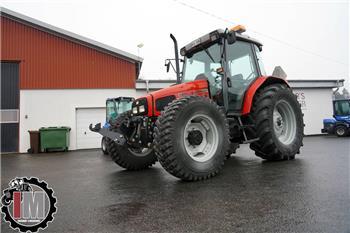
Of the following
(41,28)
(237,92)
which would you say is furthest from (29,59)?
(237,92)

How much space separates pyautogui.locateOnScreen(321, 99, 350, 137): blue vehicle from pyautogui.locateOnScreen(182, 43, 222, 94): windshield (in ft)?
49.7

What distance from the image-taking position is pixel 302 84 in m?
19.4

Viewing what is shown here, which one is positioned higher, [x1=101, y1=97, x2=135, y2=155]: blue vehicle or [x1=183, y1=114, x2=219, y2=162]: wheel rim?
[x1=101, y1=97, x2=135, y2=155]: blue vehicle

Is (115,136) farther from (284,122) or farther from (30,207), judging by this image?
(284,122)

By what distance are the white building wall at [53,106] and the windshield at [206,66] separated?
11.1 metres

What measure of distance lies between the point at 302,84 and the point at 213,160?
685 inches

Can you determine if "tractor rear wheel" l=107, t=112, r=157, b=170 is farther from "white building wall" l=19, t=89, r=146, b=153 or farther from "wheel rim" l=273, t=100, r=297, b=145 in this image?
"white building wall" l=19, t=89, r=146, b=153

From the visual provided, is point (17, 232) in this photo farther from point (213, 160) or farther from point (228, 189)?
point (213, 160)

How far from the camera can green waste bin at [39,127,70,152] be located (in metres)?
14.4

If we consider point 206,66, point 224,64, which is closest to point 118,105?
point 206,66

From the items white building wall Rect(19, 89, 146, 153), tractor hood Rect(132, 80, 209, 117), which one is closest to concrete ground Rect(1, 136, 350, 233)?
tractor hood Rect(132, 80, 209, 117)

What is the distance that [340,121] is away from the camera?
17594 mm

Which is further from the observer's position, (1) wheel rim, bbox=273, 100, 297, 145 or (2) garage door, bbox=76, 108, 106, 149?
(2) garage door, bbox=76, 108, 106, 149

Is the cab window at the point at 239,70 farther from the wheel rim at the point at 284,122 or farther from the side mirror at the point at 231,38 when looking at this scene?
the wheel rim at the point at 284,122
